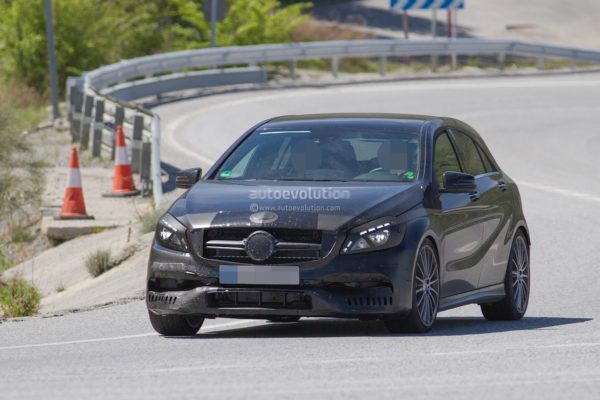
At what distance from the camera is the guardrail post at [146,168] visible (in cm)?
2066

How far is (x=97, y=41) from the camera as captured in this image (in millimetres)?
39406

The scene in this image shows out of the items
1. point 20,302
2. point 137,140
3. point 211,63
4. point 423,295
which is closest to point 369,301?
point 423,295

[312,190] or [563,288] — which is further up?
[312,190]

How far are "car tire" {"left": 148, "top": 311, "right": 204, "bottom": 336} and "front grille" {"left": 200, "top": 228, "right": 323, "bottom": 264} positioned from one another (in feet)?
2.31

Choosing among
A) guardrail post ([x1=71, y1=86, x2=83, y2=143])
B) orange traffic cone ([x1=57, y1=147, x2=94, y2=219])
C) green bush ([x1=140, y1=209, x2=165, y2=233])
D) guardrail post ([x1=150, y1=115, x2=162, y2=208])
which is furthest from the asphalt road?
guardrail post ([x1=71, y1=86, x2=83, y2=143])

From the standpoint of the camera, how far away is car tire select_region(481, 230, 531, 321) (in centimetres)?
1115

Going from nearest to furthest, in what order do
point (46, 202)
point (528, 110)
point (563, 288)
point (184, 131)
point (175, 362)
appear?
point (175, 362), point (563, 288), point (46, 202), point (184, 131), point (528, 110)

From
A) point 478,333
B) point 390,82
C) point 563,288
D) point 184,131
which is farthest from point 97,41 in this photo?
point 478,333

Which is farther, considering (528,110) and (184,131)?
(528,110)

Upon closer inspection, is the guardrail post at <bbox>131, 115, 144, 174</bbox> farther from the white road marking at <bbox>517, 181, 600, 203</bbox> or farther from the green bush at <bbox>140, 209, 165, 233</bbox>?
the white road marking at <bbox>517, 181, 600, 203</bbox>

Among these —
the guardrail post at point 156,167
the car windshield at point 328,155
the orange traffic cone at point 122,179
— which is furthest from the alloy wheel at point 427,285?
the orange traffic cone at point 122,179

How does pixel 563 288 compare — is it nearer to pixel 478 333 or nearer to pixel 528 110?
pixel 478 333

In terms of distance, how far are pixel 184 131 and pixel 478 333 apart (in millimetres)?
19911

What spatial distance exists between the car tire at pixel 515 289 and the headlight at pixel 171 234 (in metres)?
2.66
